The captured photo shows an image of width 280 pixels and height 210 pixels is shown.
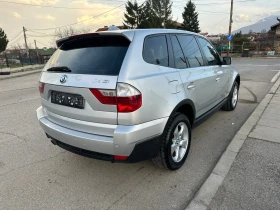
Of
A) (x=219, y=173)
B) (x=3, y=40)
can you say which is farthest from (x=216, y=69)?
(x=3, y=40)

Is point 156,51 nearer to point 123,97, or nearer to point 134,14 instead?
point 123,97

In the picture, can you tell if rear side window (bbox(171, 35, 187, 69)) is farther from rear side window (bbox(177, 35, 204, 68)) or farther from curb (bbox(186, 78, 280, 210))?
curb (bbox(186, 78, 280, 210))

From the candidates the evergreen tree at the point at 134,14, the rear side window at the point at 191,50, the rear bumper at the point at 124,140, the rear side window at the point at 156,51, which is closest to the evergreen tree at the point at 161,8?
the evergreen tree at the point at 134,14

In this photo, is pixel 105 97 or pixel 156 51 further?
pixel 156 51

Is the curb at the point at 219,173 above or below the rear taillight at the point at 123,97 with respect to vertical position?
below

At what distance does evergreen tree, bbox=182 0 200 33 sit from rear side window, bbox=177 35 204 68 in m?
47.0

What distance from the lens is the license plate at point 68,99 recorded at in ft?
7.79

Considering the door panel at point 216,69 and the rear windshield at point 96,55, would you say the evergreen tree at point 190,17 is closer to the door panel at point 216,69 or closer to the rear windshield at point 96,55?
the door panel at point 216,69

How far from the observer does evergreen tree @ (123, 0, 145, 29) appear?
1729 inches

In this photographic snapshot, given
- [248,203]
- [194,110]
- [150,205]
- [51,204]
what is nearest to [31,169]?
[51,204]

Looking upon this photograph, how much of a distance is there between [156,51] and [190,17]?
49.3 m

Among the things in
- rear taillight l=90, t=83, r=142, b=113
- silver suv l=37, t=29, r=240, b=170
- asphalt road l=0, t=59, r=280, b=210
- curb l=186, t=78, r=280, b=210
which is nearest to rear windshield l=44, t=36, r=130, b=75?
silver suv l=37, t=29, r=240, b=170

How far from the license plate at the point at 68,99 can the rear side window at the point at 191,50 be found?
169 cm

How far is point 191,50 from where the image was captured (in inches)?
133
